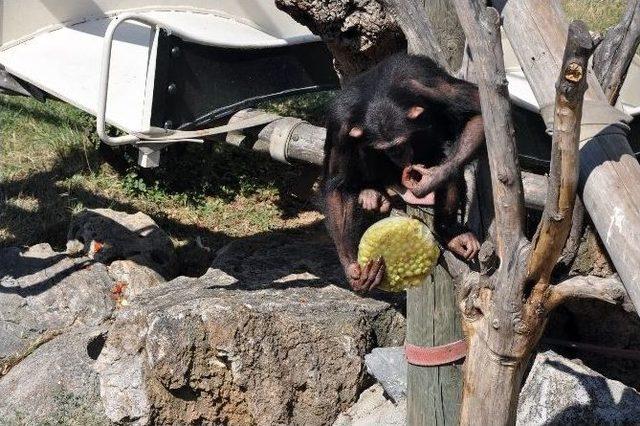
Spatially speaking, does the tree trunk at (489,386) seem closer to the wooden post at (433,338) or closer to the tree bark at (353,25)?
the wooden post at (433,338)

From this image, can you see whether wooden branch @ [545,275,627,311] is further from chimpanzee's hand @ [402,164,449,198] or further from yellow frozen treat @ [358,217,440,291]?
chimpanzee's hand @ [402,164,449,198]

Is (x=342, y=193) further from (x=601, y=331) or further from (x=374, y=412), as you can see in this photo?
(x=601, y=331)

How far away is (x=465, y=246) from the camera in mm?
3982

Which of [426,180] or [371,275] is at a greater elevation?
[426,180]

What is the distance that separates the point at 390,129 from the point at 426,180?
0.44 m

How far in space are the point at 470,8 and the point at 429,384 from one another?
1.89m

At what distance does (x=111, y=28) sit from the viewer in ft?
18.8

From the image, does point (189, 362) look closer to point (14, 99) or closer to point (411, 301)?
point (411, 301)

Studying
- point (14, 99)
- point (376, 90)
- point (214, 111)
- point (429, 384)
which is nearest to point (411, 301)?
point (429, 384)

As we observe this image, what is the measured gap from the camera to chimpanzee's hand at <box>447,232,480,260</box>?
3971mm

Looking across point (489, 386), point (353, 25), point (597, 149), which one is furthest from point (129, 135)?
point (597, 149)

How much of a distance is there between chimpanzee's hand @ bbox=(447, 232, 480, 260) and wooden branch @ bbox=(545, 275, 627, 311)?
738 millimetres

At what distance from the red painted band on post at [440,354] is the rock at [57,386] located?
8.12 feet

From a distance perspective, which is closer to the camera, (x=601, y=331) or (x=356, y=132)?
(x=356, y=132)
